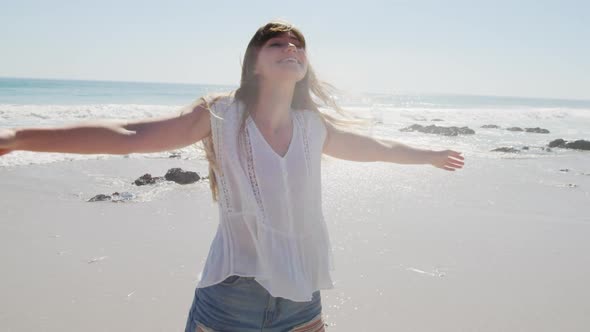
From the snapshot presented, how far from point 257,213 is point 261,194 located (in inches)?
3.1

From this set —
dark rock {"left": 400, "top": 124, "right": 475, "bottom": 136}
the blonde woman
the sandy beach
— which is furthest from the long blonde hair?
dark rock {"left": 400, "top": 124, "right": 475, "bottom": 136}

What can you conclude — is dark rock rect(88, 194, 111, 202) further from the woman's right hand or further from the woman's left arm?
the woman's right hand

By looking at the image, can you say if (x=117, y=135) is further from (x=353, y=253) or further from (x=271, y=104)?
(x=353, y=253)

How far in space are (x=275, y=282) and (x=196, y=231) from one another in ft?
13.1

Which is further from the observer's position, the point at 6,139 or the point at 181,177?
the point at 181,177

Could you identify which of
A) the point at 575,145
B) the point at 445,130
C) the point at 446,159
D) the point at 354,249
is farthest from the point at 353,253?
→ the point at 445,130

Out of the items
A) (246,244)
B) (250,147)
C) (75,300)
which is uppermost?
(250,147)

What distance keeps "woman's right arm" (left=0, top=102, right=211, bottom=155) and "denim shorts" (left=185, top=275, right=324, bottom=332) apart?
602mm

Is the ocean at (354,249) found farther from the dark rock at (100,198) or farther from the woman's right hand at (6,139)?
the woman's right hand at (6,139)

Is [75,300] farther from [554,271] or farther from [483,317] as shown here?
[554,271]

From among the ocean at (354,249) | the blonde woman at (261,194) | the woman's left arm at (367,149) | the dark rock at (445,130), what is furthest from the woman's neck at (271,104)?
the dark rock at (445,130)

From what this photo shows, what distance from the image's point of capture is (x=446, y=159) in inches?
105

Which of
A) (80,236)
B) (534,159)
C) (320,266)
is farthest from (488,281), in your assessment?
(534,159)

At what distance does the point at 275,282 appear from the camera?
197 centimetres
